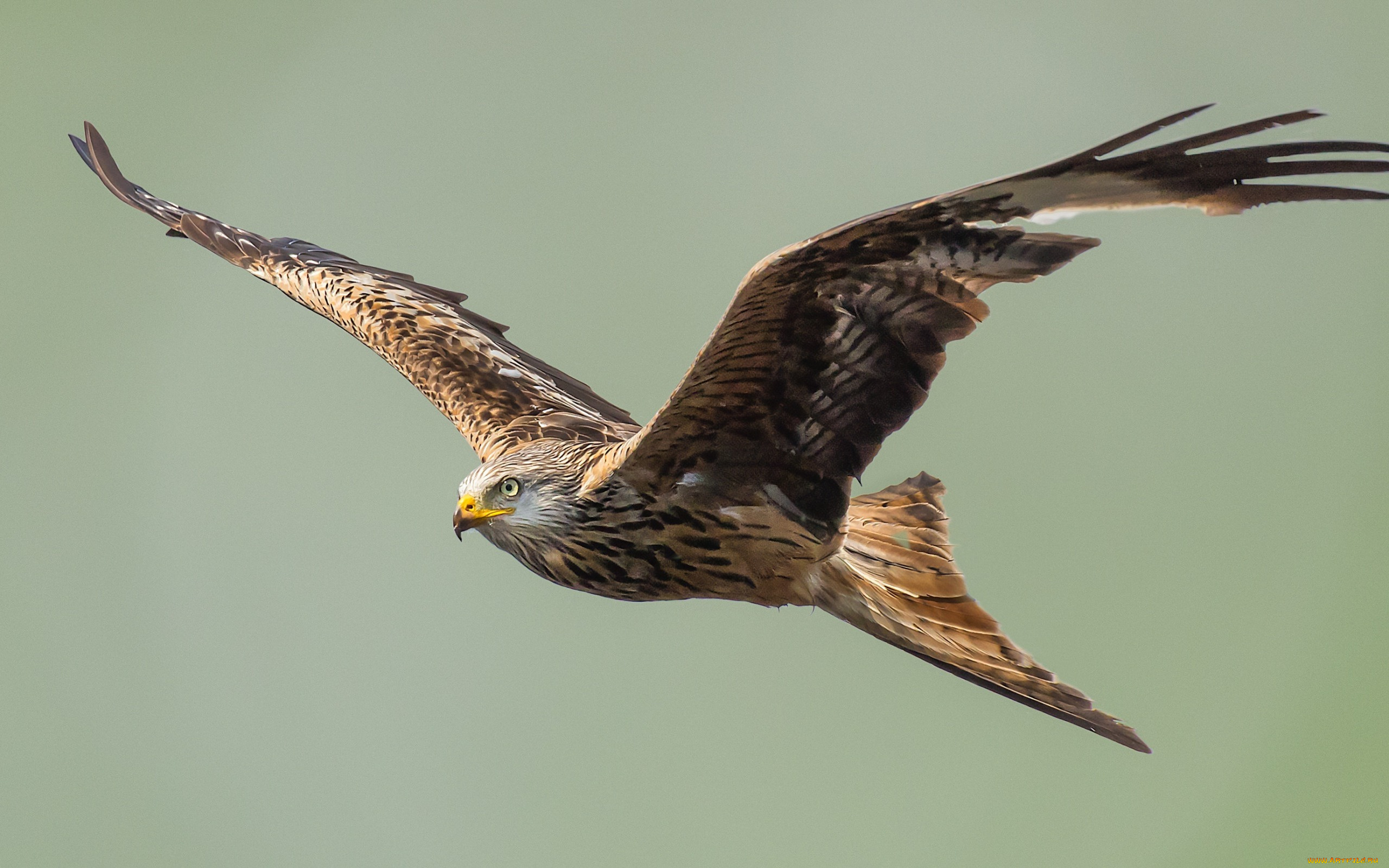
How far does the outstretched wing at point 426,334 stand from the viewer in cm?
360

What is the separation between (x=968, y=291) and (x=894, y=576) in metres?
1.05

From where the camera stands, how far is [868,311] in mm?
2527

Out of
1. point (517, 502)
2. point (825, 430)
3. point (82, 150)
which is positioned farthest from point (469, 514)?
point (82, 150)

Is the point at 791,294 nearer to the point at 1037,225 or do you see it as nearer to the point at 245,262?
the point at 1037,225

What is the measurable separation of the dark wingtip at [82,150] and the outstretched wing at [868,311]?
9.18 ft

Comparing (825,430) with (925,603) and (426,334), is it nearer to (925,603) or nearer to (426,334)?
(925,603)

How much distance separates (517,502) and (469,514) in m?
0.11

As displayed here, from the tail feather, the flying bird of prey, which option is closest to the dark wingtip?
the flying bird of prey

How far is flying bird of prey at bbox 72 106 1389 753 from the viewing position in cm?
220

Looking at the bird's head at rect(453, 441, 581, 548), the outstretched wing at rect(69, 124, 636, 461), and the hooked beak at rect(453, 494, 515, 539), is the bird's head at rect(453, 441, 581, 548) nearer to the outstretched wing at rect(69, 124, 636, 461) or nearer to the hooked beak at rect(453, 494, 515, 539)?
the hooked beak at rect(453, 494, 515, 539)

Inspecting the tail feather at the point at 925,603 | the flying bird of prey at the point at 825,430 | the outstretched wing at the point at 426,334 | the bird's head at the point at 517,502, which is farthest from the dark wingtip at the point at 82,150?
the tail feather at the point at 925,603

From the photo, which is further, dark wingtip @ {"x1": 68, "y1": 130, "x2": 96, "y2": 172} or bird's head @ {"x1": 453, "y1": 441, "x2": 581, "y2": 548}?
dark wingtip @ {"x1": 68, "y1": 130, "x2": 96, "y2": 172}

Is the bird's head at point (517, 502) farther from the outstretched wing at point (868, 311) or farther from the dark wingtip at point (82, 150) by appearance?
the dark wingtip at point (82, 150)

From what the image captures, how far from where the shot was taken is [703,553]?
2.90 metres
